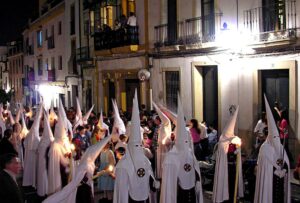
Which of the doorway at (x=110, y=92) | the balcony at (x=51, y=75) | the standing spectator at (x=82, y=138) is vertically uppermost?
the balcony at (x=51, y=75)

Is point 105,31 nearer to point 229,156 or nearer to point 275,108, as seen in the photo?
point 275,108

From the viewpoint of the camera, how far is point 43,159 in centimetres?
1137

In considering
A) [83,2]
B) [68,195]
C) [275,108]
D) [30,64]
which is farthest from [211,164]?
[30,64]

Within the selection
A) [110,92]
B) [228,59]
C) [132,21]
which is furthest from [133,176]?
[110,92]

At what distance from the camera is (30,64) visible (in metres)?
45.2

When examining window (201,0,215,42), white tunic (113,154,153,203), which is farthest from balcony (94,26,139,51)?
white tunic (113,154,153,203)

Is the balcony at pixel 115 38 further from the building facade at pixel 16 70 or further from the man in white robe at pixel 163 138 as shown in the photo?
the building facade at pixel 16 70

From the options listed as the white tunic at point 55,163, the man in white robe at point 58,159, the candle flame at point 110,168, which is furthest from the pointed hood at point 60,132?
the candle flame at point 110,168

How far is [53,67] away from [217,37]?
22.6 m

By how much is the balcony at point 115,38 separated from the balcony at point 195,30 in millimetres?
1840

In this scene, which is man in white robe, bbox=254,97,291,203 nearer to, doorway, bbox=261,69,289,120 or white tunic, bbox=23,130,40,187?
doorway, bbox=261,69,289,120

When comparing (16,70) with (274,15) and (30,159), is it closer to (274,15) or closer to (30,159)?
(30,159)

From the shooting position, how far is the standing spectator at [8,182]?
592 centimetres

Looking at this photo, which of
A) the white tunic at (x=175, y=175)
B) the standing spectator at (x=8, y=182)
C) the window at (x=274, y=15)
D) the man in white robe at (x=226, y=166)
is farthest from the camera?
the window at (x=274, y=15)
